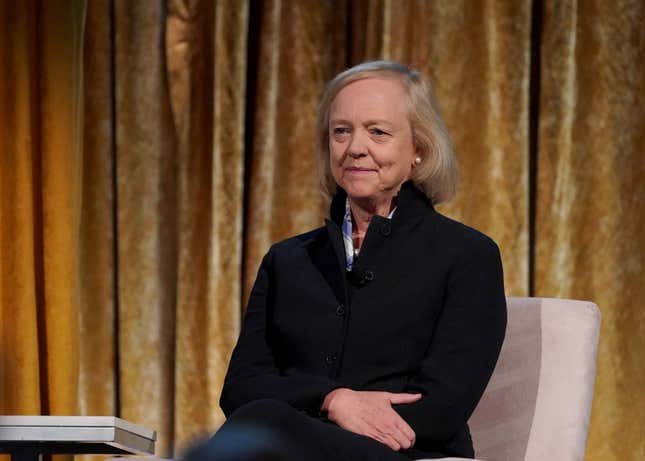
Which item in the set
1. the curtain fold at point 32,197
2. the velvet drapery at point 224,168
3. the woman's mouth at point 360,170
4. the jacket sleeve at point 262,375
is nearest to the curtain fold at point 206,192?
the velvet drapery at point 224,168

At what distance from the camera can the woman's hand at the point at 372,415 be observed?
175 cm

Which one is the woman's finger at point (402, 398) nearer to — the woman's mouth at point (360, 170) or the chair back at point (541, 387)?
the chair back at point (541, 387)

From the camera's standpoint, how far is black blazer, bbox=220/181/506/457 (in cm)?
181

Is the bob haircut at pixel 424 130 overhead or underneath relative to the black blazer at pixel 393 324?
overhead

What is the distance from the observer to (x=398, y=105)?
6.64 feet

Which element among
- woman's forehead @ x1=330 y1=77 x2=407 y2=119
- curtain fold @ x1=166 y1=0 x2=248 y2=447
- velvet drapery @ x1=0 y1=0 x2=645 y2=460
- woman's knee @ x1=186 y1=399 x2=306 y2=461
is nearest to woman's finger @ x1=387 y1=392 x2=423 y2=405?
woman's knee @ x1=186 y1=399 x2=306 y2=461

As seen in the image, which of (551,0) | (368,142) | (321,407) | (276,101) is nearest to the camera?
(321,407)

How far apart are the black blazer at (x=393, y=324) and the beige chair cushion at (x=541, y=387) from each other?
5.8 inches

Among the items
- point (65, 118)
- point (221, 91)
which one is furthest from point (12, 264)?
point (221, 91)

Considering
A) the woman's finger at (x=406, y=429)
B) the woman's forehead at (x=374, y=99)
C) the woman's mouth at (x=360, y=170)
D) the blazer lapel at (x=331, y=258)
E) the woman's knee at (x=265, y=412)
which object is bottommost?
the woman's finger at (x=406, y=429)

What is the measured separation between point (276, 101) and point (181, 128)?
0.28 m

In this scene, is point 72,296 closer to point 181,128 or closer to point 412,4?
point 181,128

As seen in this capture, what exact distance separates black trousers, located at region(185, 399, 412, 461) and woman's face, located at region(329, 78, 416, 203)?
0.54 m

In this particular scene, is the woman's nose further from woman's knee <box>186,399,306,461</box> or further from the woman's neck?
woman's knee <box>186,399,306,461</box>
